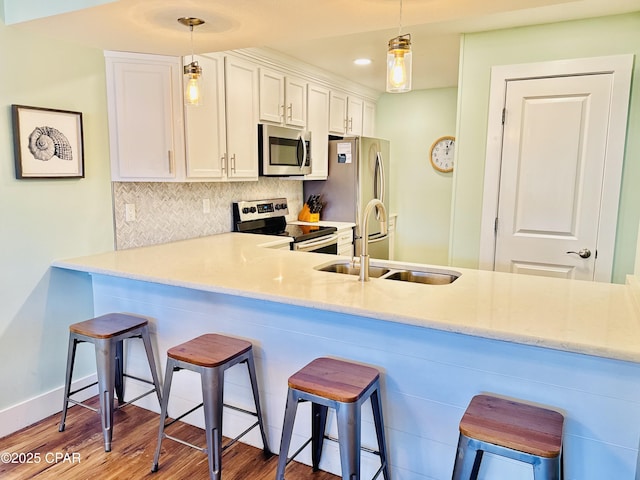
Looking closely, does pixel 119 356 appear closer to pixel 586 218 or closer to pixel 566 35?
pixel 586 218

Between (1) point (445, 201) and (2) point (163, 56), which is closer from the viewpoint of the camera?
(2) point (163, 56)

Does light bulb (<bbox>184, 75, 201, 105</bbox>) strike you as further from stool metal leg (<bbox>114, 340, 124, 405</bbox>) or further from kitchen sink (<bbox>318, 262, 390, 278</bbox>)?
stool metal leg (<bbox>114, 340, 124, 405</bbox>)

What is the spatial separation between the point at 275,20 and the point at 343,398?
5.48 feet

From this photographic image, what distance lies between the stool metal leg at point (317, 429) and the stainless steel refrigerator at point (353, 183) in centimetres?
235

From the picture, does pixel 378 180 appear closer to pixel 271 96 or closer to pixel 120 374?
pixel 271 96

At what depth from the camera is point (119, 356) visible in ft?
8.41

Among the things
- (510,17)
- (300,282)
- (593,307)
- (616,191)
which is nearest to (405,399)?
(300,282)

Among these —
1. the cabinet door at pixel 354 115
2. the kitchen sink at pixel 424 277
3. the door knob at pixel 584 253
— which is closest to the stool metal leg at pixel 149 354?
the kitchen sink at pixel 424 277

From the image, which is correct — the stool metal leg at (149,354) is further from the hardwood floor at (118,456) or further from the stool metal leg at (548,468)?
the stool metal leg at (548,468)

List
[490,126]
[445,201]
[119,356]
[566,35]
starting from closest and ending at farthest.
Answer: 1. [119,356]
2. [566,35]
3. [490,126]
4. [445,201]

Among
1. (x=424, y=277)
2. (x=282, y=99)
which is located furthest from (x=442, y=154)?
(x=424, y=277)

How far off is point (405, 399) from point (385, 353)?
20cm

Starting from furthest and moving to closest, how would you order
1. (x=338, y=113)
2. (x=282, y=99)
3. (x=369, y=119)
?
1. (x=369, y=119)
2. (x=338, y=113)
3. (x=282, y=99)

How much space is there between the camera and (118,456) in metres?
2.14
